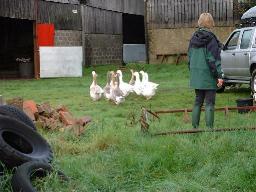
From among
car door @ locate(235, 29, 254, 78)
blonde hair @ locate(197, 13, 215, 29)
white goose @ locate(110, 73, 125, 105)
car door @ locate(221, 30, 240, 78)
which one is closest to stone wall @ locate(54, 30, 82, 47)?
car door @ locate(221, 30, 240, 78)

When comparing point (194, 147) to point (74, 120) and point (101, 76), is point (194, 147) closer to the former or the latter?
point (74, 120)

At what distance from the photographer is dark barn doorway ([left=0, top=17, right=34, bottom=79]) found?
26047 mm

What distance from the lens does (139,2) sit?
34.0m

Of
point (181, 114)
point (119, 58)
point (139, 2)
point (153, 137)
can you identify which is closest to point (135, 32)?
point (139, 2)

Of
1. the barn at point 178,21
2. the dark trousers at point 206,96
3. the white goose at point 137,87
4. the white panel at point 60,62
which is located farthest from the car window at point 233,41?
the barn at point 178,21

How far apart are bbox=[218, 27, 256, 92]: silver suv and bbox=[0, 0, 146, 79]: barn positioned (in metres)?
9.86

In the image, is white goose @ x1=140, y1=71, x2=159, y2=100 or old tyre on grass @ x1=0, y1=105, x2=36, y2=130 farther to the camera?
white goose @ x1=140, y1=71, x2=159, y2=100

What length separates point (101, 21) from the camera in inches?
1144

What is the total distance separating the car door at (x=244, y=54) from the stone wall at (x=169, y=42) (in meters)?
12.7

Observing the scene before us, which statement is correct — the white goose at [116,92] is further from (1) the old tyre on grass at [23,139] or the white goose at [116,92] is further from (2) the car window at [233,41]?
(1) the old tyre on grass at [23,139]

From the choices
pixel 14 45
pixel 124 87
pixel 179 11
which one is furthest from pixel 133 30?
pixel 124 87

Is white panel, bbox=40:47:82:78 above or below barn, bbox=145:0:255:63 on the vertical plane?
below

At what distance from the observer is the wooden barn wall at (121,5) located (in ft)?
94.2

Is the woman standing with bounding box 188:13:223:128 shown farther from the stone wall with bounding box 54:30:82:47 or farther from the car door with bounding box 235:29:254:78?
the stone wall with bounding box 54:30:82:47
